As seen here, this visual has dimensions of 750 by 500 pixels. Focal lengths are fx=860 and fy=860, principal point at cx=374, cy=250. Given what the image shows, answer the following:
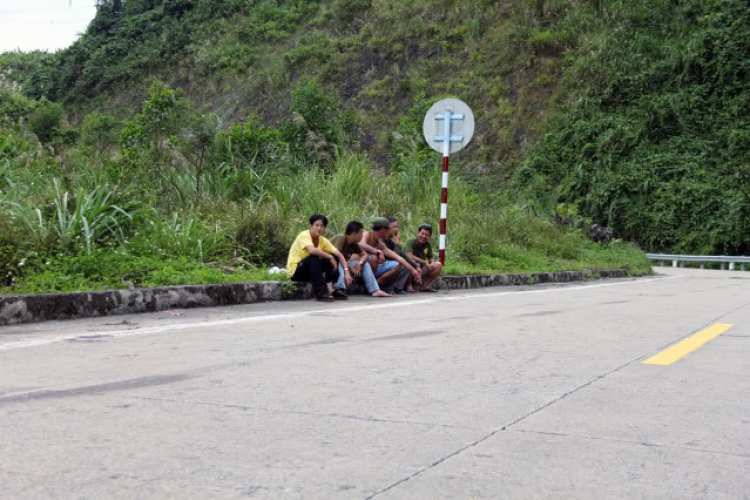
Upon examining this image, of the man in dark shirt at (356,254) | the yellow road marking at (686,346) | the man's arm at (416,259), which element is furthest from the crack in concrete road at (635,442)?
the man's arm at (416,259)

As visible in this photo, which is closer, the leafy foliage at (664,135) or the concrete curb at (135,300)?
the concrete curb at (135,300)

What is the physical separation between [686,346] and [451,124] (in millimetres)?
8258

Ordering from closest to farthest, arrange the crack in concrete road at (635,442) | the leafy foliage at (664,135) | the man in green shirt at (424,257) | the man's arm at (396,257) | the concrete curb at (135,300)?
the crack in concrete road at (635,442) → the concrete curb at (135,300) → the man's arm at (396,257) → the man in green shirt at (424,257) → the leafy foliage at (664,135)

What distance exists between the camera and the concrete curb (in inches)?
282

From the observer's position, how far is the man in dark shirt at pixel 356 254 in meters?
11.3

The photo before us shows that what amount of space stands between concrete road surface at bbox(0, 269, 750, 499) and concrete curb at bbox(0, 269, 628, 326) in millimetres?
304

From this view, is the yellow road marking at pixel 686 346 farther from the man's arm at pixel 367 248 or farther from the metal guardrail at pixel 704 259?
the metal guardrail at pixel 704 259

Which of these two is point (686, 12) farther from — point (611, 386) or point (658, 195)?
point (611, 386)

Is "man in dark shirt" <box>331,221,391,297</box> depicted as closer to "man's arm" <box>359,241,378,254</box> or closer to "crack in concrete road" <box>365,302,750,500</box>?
"man's arm" <box>359,241,378,254</box>

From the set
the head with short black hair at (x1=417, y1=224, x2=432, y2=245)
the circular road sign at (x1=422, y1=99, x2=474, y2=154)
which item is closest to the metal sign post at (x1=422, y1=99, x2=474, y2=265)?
the circular road sign at (x1=422, y1=99, x2=474, y2=154)

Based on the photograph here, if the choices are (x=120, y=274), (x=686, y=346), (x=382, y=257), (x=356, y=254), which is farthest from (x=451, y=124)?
(x=686, y=346)

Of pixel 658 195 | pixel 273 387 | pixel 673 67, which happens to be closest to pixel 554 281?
pixel 273 387

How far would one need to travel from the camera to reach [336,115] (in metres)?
22.2

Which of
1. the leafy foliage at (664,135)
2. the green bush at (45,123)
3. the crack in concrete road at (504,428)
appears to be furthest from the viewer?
the leafy foliage at (664,135)
